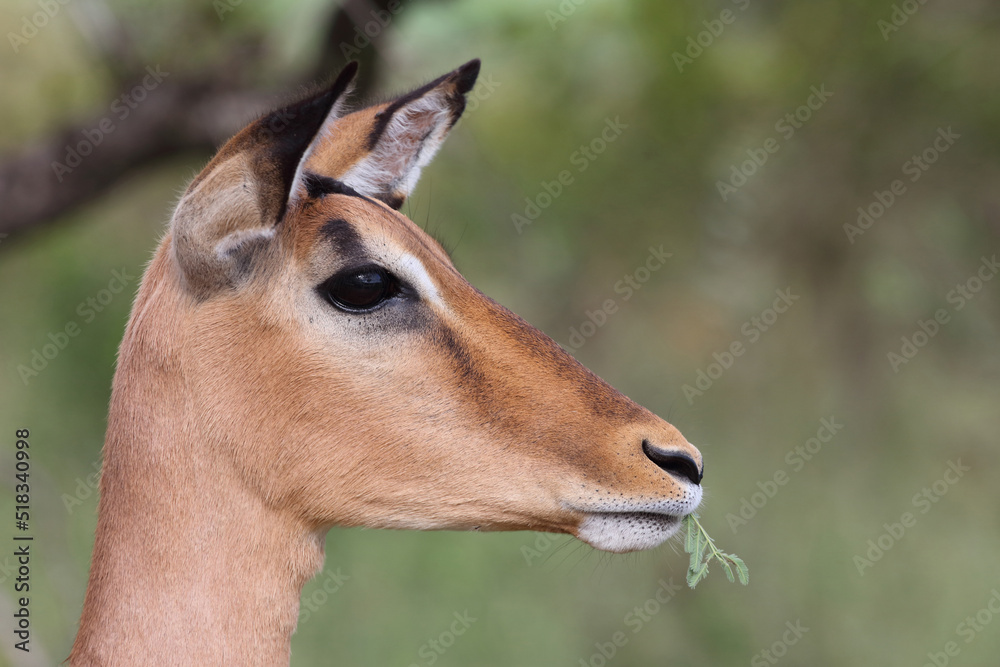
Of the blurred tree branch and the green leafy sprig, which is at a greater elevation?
the green leafy sprig

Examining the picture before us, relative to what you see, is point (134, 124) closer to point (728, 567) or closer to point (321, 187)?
point (321, 187)

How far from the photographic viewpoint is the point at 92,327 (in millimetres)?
9719

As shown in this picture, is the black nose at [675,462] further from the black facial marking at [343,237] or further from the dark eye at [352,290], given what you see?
the black facial marking at [343,237]

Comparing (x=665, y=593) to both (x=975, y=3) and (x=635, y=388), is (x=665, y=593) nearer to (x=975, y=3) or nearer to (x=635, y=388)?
(x=635, y=388)

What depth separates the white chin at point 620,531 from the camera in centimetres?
305

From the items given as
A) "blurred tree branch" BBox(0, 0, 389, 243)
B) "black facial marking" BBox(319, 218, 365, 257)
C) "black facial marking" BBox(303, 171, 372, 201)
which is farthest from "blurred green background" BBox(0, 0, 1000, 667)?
"black facial marking" BBox(319, 218, 365, 257)

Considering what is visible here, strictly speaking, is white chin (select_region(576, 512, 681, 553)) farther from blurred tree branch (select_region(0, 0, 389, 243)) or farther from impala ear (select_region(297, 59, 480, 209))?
blurred tree branch (select_region(0, 0, 389, 243))

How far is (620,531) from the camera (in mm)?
3049

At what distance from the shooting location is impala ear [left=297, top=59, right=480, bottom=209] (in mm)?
3853

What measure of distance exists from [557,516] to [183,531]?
1.18 meters

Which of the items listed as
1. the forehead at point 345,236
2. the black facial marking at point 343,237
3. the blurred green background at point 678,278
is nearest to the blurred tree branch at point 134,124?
the blurred green background at point 678,278

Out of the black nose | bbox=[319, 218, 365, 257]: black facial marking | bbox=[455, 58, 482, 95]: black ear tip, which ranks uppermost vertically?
bbox=[455, 58, 482, 95]: black ear tip

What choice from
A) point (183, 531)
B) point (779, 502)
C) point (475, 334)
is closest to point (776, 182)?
point (779, 502)

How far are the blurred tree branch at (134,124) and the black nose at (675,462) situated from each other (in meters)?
4.60
